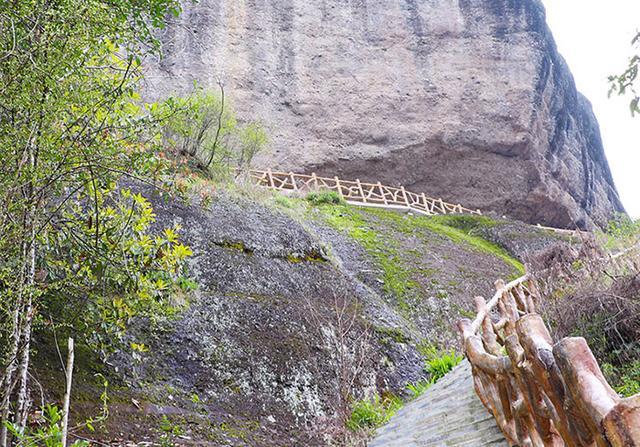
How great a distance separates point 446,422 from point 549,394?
103 inches

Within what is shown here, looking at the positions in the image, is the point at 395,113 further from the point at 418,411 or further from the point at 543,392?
the point at 543,392

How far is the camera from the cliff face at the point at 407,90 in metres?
24.8

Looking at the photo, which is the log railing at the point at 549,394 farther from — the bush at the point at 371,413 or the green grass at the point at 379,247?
the green grass at the point at 379,247

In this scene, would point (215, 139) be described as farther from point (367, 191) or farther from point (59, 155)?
point (59, 155)

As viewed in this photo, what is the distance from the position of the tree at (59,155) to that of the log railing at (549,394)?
287cm

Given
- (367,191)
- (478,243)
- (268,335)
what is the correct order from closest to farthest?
(268,335) < (478,243) < (367,191)

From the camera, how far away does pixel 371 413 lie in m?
6.91

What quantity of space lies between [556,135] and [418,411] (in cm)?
2418

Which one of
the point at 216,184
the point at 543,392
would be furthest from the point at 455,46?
the point at 543,392

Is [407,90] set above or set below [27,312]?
above

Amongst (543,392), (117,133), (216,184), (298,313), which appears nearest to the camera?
(543,392)

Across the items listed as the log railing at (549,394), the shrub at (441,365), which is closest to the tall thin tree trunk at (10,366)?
the log railing at (549,394)

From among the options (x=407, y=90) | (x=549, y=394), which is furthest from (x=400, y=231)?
(x=407, y=90)

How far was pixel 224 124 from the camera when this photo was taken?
1562 cm
